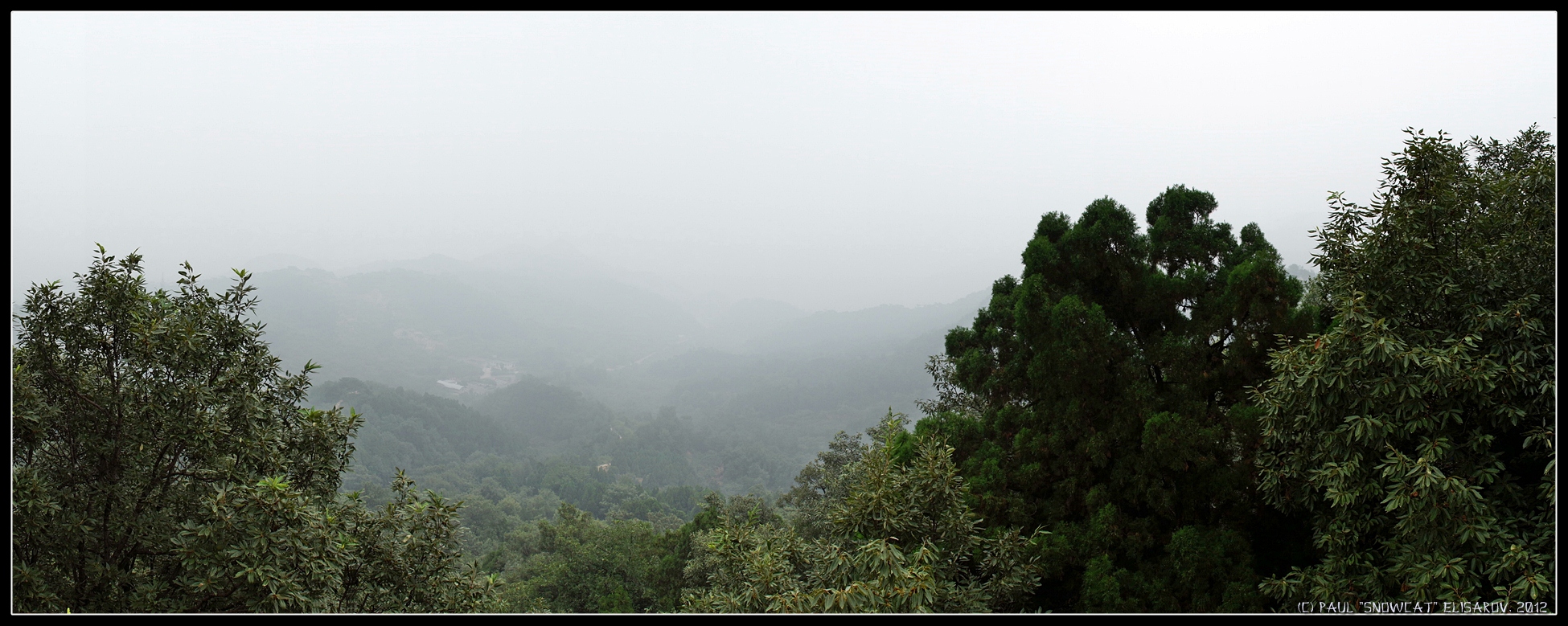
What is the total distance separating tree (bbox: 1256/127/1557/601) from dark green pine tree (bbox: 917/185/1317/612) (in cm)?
113

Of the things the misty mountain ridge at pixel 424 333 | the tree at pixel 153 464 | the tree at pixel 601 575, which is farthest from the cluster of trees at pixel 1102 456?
the misty mountain ridge at pixel 424 333

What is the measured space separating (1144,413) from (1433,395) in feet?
8.13

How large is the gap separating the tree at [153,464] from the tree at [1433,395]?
6.99m

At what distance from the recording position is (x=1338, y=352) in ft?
14.1

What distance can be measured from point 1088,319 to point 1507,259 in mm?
2904

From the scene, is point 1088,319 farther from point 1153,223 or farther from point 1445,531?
point 1445,531

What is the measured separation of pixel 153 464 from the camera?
4621 mm

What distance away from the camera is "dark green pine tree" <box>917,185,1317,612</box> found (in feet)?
20.0

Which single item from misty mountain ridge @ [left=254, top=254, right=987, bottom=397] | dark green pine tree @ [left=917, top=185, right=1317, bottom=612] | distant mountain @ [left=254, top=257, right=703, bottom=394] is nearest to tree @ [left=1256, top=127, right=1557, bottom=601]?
dark green pine tree @ [left=917, top=185, right=1317, bottom=612]

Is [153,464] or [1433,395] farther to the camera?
[153,464]

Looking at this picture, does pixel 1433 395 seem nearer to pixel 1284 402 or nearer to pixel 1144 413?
pixel 1284 402

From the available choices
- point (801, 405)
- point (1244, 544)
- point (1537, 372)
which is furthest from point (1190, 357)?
point (801, 405)

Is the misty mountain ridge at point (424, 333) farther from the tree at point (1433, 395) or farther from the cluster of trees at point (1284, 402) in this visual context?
the tree at point (1433, 395)

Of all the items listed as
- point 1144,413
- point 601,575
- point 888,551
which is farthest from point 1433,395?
point 601,575
